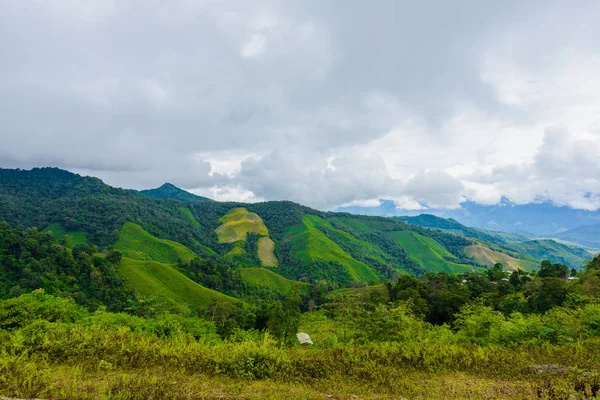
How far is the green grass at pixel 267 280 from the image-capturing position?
134 metres

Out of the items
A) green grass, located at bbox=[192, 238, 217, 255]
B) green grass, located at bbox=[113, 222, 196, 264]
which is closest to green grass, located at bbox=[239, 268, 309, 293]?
green grass, located at bbox=[113, 222, 196, 264]

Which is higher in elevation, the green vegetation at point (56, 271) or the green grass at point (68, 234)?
the green grass at point (68, 234)

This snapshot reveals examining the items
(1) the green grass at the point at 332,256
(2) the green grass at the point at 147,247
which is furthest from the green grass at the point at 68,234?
(1) the green grass at the point at 332,256

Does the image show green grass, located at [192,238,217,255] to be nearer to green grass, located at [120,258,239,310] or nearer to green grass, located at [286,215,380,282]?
green grass, located at [286,215,380,282]

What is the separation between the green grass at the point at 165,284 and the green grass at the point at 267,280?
32.1 meters

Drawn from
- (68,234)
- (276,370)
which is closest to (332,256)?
(68,234)

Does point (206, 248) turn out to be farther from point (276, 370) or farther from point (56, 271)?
point (276, 370)

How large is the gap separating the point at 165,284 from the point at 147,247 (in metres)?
58.4

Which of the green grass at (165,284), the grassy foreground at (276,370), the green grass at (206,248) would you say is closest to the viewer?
the grassy foreground at (276,370)

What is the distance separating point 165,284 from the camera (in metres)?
101

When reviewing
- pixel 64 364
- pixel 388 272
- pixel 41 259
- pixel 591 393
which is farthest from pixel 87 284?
pixel 388 272

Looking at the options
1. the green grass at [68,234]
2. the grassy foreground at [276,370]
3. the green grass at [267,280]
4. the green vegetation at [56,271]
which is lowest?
the green grass at [267,280]

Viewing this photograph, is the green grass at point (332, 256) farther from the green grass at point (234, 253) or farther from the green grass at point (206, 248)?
the green grass at point (206, 248)

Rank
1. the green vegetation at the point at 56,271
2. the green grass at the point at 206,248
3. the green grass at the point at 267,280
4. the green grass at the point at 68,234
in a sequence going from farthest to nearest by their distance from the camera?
the green grass at the point at 206,248, the green grass at the point at 68,234, the green grass at the point at 267,280, the green vegetation at the point at 56,271
